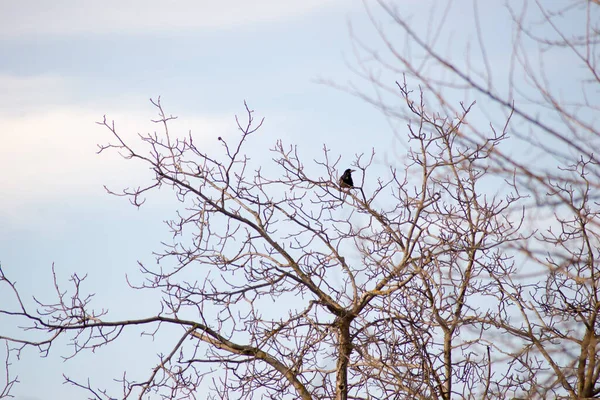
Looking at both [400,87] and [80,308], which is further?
[80,308]

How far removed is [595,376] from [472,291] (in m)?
1.39

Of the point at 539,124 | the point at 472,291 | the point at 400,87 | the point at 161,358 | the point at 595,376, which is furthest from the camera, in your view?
the point at 472,291

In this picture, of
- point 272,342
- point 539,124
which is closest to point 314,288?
point 272,342

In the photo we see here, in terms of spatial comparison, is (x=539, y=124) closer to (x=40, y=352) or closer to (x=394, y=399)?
(x=394, y=399)

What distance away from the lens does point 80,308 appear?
5.16 meters

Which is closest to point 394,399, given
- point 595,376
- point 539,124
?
point 595,376

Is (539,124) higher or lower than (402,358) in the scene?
lower

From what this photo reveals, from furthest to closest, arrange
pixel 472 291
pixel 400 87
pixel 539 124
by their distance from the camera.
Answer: pixel 472 291 < pixel 400 87 < pixel 539 124

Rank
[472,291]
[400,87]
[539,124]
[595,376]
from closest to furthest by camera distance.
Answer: [539,124], [595,376], [400,87], [472,291]

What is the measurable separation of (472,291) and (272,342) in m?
1.72

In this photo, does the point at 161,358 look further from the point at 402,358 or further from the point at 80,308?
the point at 402,358

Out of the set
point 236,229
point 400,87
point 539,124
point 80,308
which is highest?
point 400,87

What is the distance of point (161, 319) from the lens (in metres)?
5.16

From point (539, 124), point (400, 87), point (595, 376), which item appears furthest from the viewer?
point (400, 87)
